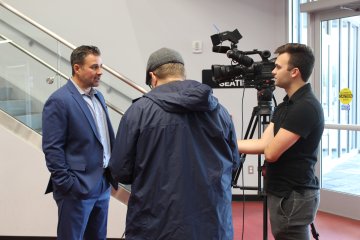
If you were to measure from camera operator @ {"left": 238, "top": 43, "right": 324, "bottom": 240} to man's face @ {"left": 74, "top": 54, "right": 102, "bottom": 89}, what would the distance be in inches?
40.9

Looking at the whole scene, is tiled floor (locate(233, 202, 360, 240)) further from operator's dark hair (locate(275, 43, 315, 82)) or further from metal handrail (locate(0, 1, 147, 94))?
operator's dark hair (locate(275, 43, 315, 82))

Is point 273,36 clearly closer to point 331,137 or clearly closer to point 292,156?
point 331,137

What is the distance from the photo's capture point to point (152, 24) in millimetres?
4684

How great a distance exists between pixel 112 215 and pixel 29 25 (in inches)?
Answer: 76.9

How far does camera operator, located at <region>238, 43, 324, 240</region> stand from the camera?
1758 mm

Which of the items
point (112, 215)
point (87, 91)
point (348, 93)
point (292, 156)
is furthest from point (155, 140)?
point (348, 93)

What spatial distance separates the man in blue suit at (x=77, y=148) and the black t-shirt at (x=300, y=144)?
39.2 inches

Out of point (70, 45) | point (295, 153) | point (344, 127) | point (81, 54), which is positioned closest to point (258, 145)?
point (295, 153)

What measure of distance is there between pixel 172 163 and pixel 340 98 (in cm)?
337

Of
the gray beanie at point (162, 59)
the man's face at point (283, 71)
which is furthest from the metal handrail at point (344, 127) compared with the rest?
the gray beanie at point (162, 59)

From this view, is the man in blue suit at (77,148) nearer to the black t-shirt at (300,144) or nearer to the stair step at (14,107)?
the black t-shirt at (300,144)

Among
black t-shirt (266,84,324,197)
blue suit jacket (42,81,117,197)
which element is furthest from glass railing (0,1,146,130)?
black t-shirt (266,84,324,197)

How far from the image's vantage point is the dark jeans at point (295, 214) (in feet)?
5.89

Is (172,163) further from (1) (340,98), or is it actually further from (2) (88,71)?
(1) (340,98)
